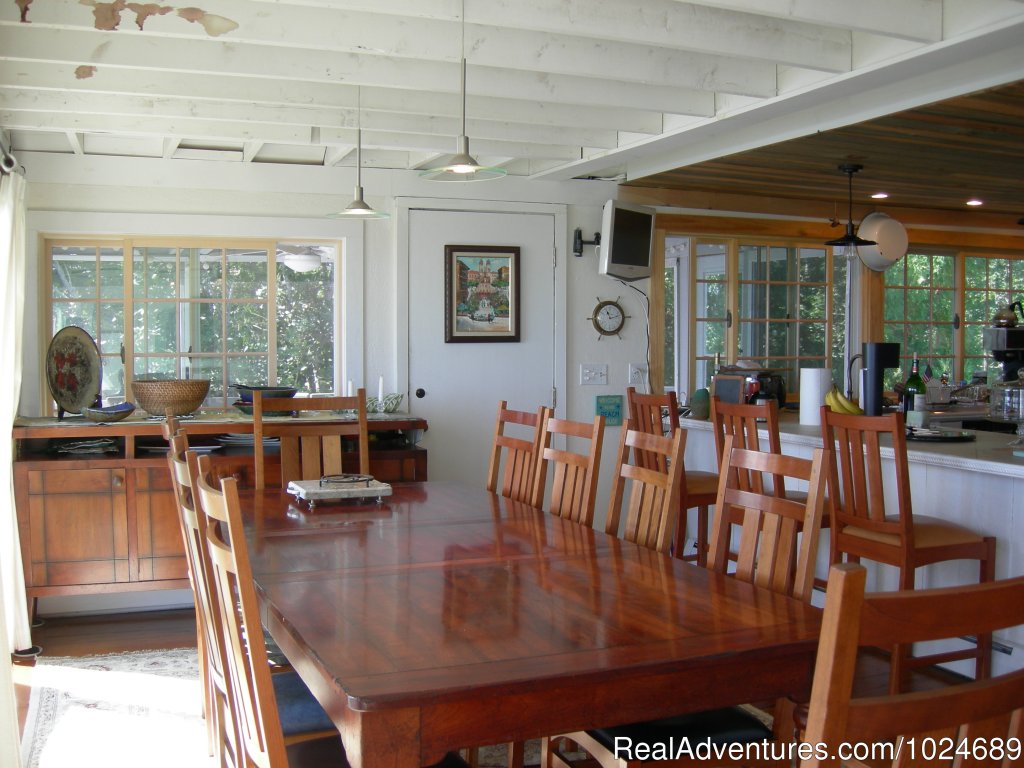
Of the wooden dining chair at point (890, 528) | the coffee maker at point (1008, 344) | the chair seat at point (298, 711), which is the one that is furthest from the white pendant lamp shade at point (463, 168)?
the coffee maker at point (1008, 344)

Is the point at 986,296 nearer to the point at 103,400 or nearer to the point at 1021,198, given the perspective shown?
the point at 1021,198

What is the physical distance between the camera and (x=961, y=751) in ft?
3.85

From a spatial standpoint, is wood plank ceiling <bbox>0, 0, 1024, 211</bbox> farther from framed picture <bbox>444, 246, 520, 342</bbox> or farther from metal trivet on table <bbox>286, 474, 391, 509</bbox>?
metal trivet on table <bbox>286, 474, 391, 509</bbox>

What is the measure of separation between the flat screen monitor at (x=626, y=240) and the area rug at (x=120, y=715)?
3.25 meters

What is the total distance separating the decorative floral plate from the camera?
469cm

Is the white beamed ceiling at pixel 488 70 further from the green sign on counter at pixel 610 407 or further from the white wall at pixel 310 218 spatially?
the green sign on counter at pixel 610 407

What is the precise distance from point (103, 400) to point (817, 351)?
4.87 metres

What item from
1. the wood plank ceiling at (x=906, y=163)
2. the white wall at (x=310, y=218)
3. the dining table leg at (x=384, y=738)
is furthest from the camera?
the white wall at (x=310, y=218)

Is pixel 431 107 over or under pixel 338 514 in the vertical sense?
over

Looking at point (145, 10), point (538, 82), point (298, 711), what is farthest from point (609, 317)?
point (298, 711)

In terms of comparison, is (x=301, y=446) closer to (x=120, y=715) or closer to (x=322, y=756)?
(x=120, y=715)


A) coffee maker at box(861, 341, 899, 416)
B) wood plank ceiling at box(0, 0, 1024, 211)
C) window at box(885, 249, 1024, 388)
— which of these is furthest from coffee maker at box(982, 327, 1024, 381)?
coffee maker at box(861, 341, 899, 416)

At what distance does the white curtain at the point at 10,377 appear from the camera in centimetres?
396

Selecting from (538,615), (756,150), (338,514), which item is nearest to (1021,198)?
(756,150)
